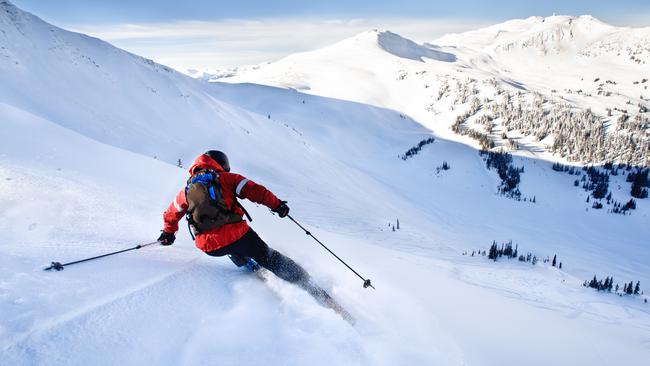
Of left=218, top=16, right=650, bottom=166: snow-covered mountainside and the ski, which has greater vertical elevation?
left=218, top=16, right=650, bottom=166: snow-covered mountainside

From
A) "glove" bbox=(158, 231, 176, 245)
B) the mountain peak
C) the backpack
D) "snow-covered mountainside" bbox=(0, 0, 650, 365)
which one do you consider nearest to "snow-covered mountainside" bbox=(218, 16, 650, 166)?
the mountain peak

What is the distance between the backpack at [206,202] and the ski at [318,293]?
2.40 feet

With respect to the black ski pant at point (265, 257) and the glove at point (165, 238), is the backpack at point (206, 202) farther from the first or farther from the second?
the glove at point (165, 238)

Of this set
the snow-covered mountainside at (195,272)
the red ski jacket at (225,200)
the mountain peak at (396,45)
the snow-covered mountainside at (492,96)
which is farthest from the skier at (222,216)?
the mountain peak at (396,45)

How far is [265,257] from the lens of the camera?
433 cm

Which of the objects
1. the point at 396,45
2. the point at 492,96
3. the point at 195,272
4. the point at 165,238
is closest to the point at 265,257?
the point at 195,272

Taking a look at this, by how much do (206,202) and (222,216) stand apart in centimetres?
26

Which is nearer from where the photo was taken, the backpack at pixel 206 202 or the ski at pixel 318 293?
the ski at pixel 318 293

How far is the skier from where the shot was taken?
13.6 ft

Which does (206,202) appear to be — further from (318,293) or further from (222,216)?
(318,293)

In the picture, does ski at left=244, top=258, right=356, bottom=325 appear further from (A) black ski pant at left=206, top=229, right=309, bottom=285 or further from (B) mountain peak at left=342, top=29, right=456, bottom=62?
(B) mountain peak at left=342, top=29, right=456, bottom=62

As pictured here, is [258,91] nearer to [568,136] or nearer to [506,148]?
[506,148]

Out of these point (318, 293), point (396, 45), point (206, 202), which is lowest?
point (318, 293)

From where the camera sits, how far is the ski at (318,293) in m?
3.82
